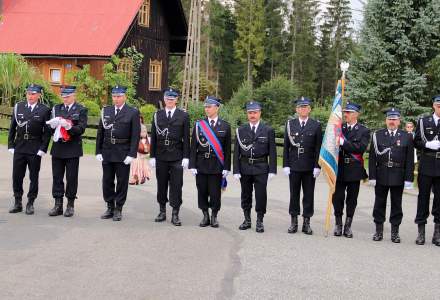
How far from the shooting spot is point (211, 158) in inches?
367

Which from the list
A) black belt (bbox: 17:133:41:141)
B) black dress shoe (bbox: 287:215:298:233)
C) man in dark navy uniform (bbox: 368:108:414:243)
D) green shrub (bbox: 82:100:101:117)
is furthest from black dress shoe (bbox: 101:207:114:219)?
green shrub (bbox: 82:100:101:117)

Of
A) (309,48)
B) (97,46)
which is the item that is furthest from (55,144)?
(309,48)

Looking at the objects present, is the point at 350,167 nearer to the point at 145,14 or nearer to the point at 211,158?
the point at 211,158

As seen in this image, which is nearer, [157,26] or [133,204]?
[133,204]

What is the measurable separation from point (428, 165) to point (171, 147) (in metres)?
3.57

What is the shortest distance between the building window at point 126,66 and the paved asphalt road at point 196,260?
68.1 feet

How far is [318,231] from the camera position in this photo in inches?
371

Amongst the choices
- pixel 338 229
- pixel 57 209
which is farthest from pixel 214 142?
pixel 57 209

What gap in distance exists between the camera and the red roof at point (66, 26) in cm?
2938

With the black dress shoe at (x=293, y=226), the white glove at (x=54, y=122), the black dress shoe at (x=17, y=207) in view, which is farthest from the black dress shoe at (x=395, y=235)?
the black dress shoe at (x=17, y=207)

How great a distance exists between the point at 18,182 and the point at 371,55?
608 inches

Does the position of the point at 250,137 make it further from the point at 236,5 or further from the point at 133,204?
the point at 236,5

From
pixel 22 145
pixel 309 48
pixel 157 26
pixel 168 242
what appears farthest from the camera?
pixel 309 48

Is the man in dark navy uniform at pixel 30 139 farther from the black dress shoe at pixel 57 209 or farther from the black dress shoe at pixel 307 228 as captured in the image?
the black dress shoe at pixel 307 228
